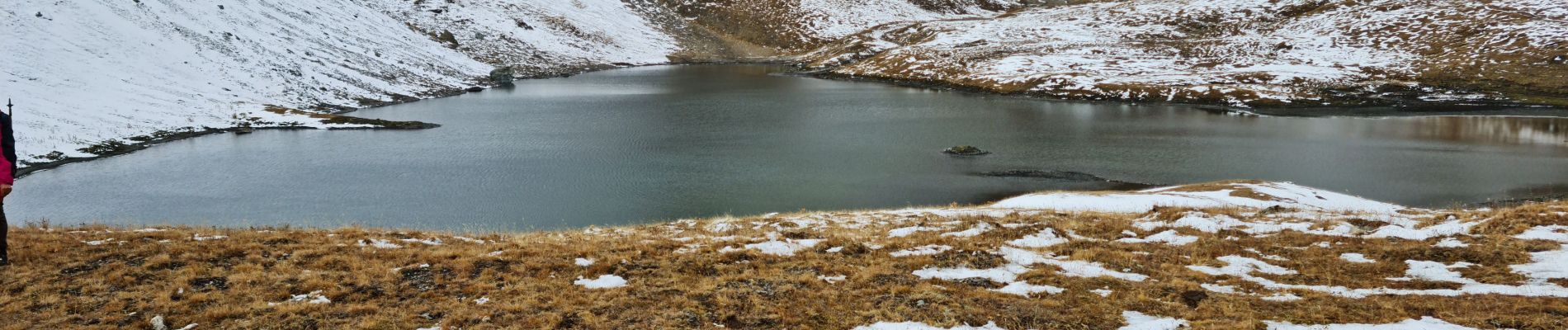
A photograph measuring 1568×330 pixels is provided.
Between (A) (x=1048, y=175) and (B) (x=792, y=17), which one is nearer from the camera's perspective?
(A) (x=1048, y=175)

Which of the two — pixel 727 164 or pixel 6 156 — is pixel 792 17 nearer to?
pixel 727 164

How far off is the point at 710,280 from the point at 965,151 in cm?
3397

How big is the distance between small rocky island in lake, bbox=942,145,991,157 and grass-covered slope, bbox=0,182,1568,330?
84.3ft

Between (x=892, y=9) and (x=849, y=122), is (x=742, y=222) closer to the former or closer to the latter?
(x=849, y=122)

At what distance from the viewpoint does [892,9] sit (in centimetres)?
18112

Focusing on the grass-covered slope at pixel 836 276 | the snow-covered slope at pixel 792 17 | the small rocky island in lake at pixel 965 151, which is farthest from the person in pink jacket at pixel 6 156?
the snow-covered slope at pixel 792 17

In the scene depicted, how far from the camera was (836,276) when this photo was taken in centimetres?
1267

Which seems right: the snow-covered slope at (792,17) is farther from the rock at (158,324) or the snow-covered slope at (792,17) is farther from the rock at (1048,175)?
the rock at (158,324)

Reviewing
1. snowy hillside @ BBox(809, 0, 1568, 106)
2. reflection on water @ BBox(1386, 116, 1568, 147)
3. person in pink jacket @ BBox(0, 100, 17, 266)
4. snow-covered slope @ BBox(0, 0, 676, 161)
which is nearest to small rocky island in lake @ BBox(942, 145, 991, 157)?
reflection on water @ BBox(1386, 116, 1568, 147)

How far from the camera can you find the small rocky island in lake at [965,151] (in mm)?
43812

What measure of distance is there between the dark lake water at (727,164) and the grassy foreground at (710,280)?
11847 mm

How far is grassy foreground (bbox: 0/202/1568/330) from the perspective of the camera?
391 inches

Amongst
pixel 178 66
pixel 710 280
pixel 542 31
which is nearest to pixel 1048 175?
pixel 710 280

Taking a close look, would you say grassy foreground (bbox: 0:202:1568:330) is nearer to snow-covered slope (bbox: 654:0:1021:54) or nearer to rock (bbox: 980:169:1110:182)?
rock (bbox: 980:169:1110:182)
